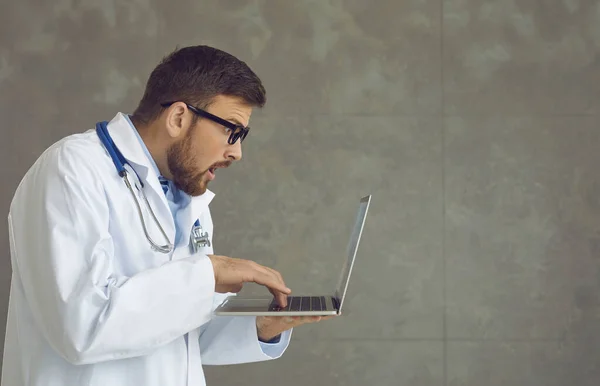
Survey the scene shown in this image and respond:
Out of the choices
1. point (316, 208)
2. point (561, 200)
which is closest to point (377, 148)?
point (316, 208)

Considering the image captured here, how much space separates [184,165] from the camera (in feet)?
5.00

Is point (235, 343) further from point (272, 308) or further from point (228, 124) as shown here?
point (228, 124)

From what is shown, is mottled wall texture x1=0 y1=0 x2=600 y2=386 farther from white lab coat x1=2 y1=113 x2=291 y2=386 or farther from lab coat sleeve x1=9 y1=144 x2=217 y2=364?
lab coat sleeve x1=9 y1=144 x2=217 y2=364

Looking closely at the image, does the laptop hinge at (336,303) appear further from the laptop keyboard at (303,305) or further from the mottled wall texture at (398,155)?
the mottled wall texture at (398,155)

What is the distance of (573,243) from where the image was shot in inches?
112

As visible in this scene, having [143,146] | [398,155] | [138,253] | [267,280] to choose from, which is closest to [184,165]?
[143,146]

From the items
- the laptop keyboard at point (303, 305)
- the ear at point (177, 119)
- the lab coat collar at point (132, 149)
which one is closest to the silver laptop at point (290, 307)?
the laptop keyboard at point (303, 305)

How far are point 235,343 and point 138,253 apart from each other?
0.39 metres

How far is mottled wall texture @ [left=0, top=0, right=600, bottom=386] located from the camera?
2838 mm

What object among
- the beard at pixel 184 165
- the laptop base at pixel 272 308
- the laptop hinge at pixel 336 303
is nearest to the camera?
the laptop base at pixel 272 308

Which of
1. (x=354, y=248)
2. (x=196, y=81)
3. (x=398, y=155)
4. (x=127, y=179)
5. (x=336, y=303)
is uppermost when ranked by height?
(x=196, y=81)

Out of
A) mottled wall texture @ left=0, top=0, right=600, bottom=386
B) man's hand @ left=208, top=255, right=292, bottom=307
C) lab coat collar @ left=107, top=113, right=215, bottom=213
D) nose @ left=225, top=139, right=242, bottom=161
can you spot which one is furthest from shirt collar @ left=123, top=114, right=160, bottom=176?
mottled wall texture @ left=0, top=0, right=600, bottom=386

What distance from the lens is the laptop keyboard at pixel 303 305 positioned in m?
1.37

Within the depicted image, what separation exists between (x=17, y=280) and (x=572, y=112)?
239 cm
